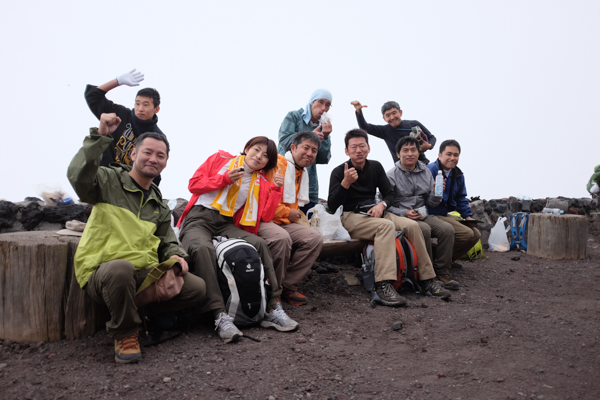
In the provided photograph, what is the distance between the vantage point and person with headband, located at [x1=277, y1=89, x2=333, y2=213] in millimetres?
4895

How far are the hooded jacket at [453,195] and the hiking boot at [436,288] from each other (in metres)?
1.16

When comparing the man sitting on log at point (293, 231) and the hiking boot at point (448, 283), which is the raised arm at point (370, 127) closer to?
the man sitting on log at point (293, 231)

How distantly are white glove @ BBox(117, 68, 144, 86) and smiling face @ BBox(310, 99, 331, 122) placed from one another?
6.18ft

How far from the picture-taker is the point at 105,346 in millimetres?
2898

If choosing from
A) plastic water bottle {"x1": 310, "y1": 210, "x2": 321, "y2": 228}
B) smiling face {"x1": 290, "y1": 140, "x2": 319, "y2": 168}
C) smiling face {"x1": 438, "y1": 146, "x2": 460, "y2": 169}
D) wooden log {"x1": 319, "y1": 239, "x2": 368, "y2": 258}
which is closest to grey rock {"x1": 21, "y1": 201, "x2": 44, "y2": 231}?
smiling face {"x1": 290, "y1": 140, "x2": 319, "y2": 168}

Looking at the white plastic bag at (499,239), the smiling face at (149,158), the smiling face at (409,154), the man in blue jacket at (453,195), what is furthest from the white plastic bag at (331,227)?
the white plastic bag at (499,239)

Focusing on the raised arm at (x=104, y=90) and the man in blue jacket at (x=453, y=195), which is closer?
the raised arm at (x=104, y=90)

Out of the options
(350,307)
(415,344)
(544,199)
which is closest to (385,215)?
(350,307)

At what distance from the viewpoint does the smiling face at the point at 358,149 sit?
4738 mm

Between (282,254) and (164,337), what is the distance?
1.18 metres

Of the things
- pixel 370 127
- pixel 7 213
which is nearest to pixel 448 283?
pixel 370 127

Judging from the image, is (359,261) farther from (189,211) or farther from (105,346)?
(105,346)

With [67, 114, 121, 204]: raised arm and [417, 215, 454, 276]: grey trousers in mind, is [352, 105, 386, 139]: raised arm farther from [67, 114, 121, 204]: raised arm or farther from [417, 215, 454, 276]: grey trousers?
[67, 114, 121, 204]: raised arm

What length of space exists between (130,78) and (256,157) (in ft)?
4.81
